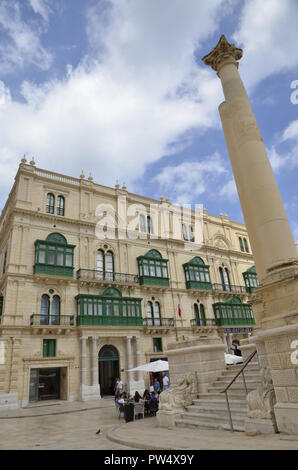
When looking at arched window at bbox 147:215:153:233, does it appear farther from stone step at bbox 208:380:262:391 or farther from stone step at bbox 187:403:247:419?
stone step at bbox 187:403:247:419

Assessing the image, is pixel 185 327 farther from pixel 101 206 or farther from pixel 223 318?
pixel 101 206

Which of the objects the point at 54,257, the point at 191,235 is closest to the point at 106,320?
the point at 54,257

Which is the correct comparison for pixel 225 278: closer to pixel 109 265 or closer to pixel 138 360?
pixel 109 265

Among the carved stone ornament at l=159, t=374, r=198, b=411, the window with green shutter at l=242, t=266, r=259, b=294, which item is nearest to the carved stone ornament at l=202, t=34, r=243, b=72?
the carved stone ornament at l=159, t=374, r=198, b=411

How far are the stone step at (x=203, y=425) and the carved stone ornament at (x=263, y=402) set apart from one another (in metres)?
0.71

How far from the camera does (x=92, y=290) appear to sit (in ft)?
92.4

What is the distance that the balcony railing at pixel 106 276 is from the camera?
92.0ft

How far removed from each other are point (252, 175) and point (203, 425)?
23.6ft

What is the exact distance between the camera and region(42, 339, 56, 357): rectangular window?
2441 cm

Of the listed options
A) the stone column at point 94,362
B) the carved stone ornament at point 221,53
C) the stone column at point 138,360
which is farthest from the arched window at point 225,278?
the carved stone ornament at point 221,53

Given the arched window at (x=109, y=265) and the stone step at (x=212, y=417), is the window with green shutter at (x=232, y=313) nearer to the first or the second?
the arched window at (x=109, y=265)

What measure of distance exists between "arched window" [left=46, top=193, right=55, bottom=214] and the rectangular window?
11785 mm
